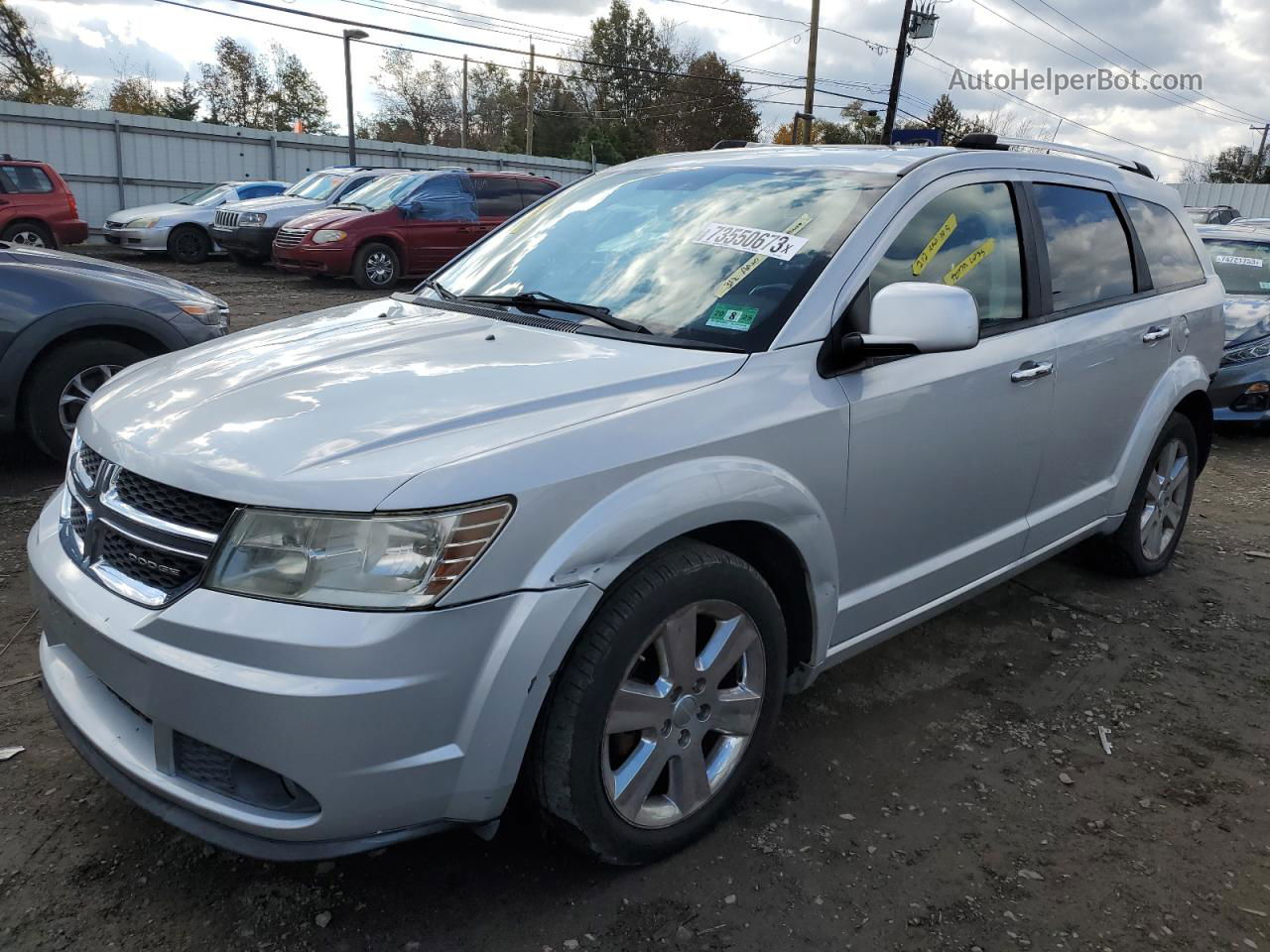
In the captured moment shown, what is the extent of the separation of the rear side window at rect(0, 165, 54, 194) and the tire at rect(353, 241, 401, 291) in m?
5.17

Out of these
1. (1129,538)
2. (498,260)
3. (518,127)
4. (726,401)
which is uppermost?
(518,127)

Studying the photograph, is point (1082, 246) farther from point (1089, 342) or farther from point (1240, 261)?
point (1240, 261)

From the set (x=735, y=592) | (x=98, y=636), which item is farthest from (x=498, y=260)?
(x=98, y=636)

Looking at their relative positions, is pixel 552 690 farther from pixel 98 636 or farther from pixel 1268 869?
pixel 1268 869

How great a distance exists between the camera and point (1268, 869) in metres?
2.53

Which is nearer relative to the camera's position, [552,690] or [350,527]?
[350,527]

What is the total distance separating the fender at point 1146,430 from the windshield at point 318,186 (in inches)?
616

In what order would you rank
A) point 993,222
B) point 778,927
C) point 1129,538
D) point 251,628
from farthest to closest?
point 1129,538
point 993,222
point 778,927
point 251,628

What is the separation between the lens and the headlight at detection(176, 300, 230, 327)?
18.1 ft

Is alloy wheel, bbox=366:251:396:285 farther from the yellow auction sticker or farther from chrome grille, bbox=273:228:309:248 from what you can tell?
the yellow auction sticker

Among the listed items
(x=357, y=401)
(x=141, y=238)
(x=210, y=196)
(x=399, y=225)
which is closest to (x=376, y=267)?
(x=399, y=225)

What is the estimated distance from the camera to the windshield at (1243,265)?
27.0ft

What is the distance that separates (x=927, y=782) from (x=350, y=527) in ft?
6.22

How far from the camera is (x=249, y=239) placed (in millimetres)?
16062
